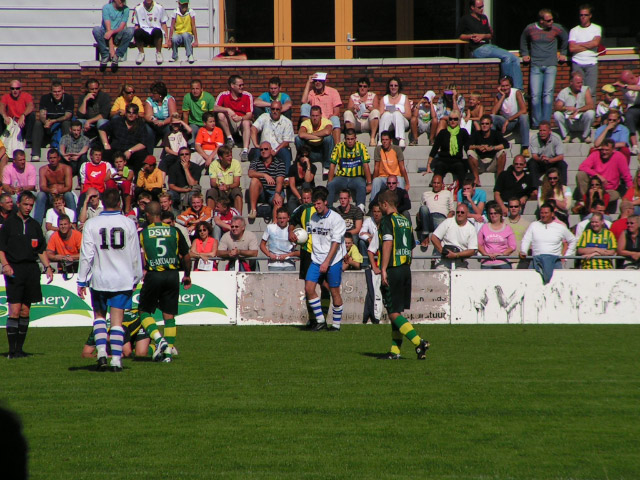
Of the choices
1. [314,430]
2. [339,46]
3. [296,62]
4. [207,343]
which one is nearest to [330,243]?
[207,343]

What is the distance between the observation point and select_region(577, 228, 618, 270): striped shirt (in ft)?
53.2

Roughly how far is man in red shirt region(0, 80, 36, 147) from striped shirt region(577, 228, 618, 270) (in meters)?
12.2

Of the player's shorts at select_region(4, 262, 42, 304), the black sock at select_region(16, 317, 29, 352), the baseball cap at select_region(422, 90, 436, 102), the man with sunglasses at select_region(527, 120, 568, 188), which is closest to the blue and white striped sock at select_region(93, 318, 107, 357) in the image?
the player's shorts at select_region(4, 262, 42, 304)

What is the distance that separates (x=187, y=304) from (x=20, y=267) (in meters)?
4.64

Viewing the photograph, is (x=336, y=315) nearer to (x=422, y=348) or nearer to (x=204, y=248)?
(x=204, y=248)

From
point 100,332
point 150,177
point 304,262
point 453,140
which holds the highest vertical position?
point 453,140

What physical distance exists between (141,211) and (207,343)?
487cm

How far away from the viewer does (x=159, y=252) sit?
1099 centimetres

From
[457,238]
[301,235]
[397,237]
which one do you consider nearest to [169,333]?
[397,237]

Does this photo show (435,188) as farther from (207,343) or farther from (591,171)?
(207,343)

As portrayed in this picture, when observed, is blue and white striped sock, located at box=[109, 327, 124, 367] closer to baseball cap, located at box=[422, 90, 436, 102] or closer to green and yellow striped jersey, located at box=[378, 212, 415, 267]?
green and yellow striped jersey, located at box=[378, 212, 415, 267]

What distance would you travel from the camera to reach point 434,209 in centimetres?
1770

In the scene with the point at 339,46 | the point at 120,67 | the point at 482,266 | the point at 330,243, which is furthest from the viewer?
the point at 339,46

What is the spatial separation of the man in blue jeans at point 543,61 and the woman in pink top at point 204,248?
8126mm
